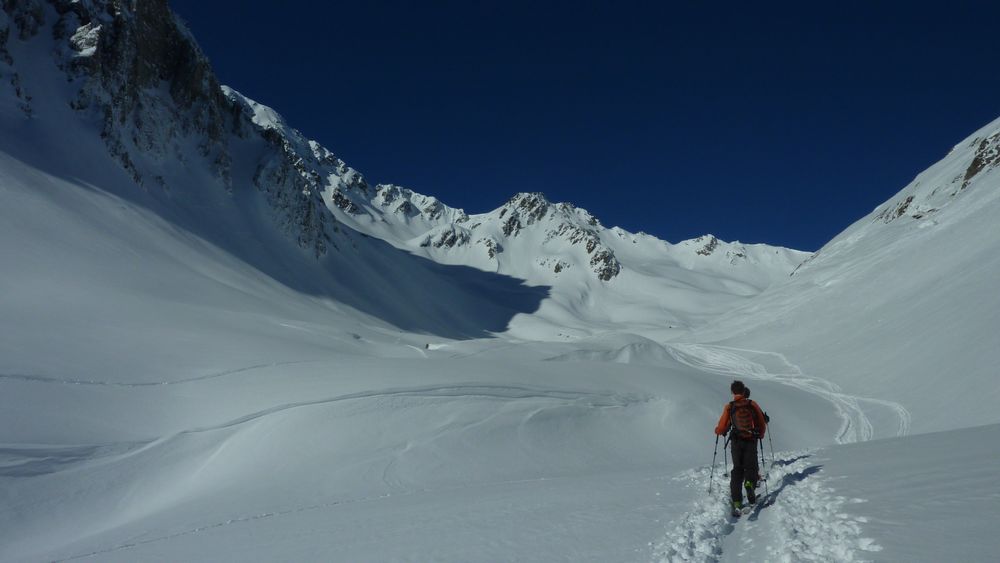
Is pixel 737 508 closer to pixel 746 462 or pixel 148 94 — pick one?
pixel 746 462

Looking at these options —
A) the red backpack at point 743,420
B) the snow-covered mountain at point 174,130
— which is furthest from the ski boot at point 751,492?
the snow-covered mountain at point 174,130

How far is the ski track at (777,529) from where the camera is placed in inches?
206

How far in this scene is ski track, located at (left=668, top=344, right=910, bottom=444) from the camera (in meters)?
17.5

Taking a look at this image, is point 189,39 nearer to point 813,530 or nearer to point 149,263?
point 149,263

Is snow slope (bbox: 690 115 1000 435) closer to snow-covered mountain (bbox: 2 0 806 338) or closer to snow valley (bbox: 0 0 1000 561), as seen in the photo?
snow valley (bbox: 0 0 1000 561)

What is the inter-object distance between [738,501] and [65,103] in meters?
59.1

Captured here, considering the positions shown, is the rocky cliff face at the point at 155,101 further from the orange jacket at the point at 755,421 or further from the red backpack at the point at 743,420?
the red backpack at the point at 743,420

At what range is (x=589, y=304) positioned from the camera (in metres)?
132

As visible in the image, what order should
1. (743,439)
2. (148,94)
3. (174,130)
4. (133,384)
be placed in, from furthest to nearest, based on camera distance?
(174,130) → (148,94) → (133,384) → (743,439)

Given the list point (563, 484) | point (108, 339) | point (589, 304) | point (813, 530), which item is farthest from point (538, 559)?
point (589, 304)

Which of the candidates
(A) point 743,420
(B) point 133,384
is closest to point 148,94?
(B) point 133,384

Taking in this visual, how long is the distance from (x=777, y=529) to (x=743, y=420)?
6.98ft

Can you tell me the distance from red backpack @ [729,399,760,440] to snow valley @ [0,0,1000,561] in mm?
987

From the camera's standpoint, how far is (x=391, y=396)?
45.4ft
